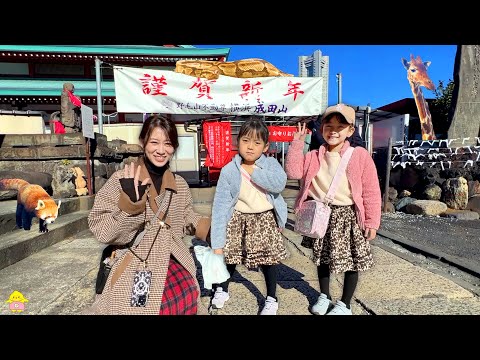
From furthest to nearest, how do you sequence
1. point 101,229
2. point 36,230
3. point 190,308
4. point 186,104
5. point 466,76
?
point 466,76 < point 186,104 < point 36,230 < point 190,308 < point 101,229

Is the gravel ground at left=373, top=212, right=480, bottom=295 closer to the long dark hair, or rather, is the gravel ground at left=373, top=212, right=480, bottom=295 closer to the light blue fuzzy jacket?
the light blue fuzzy jacket

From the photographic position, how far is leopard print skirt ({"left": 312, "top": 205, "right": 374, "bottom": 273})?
7.42 ft

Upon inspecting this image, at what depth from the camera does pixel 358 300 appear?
267 centimetres

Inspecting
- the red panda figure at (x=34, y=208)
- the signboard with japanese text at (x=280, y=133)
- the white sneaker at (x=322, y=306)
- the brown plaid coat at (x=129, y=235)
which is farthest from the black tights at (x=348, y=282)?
the signboard with japanese text at (x=280, y=133)

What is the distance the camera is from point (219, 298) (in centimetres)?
258

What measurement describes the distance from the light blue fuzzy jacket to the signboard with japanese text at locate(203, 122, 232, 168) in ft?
23.1

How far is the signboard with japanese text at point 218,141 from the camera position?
9266mm

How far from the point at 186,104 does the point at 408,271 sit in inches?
248

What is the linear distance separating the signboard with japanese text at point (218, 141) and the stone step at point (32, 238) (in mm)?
4714

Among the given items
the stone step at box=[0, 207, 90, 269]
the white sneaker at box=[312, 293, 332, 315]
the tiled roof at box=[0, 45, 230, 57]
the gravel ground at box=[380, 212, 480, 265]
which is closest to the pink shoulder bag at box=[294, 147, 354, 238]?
the white sneaker at box=[312, 293, 332, 315]

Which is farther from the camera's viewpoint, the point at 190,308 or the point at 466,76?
the point at 466,76

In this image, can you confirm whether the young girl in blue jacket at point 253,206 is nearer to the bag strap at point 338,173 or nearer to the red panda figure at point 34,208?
the bag strap at point 338,173
